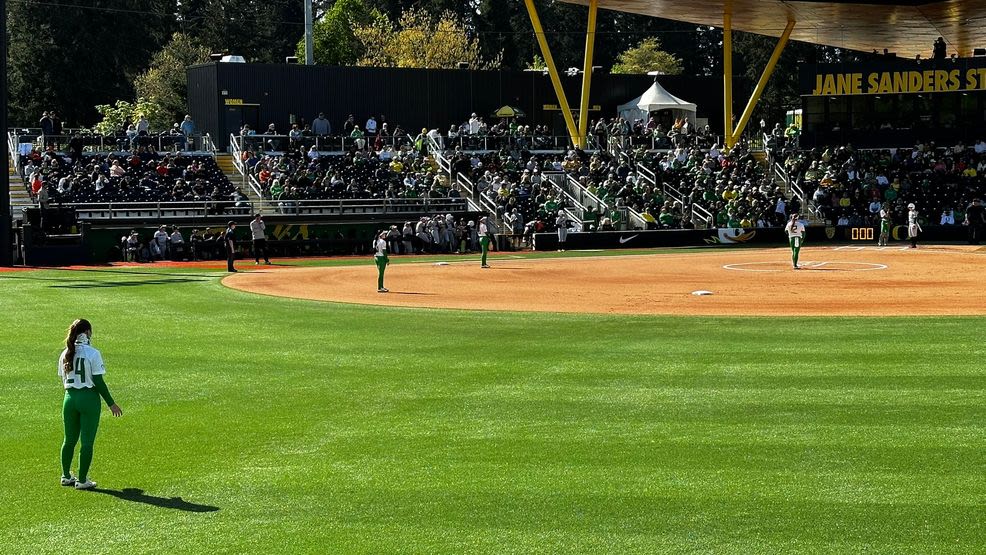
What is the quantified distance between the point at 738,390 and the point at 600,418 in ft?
8.28

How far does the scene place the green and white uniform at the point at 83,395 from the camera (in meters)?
11.8

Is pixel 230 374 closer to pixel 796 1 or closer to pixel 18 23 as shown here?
pixel 796 1

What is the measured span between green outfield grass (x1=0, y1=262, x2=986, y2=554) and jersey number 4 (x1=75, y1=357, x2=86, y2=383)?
3.68ft

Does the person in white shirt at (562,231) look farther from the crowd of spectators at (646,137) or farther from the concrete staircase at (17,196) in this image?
the concrete staircase at (17,196)

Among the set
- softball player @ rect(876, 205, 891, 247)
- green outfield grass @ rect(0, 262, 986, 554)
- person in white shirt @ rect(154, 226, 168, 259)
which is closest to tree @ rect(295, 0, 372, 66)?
person in white shirt @ rect(154, 226, 168, 259)

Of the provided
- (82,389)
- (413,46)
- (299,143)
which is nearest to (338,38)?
(413,46)

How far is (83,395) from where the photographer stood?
38.9 feet

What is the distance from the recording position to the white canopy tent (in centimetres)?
6994

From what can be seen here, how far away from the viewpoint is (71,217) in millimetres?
43688

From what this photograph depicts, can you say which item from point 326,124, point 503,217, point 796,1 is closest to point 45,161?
point 326,124

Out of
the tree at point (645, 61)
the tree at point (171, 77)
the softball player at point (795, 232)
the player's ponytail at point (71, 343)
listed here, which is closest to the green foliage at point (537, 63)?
the tree at point (645, 61)

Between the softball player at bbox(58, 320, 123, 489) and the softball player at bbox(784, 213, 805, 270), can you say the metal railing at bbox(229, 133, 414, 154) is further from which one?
the softball player at bbox(58, 320, 123, 489)

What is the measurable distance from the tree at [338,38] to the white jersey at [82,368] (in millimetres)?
81944

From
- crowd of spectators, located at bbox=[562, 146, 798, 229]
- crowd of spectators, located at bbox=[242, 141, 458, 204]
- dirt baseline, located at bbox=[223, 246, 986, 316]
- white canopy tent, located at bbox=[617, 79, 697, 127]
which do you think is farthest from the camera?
white canopy tent, located at bbox=[617, 79, 697, 127]
